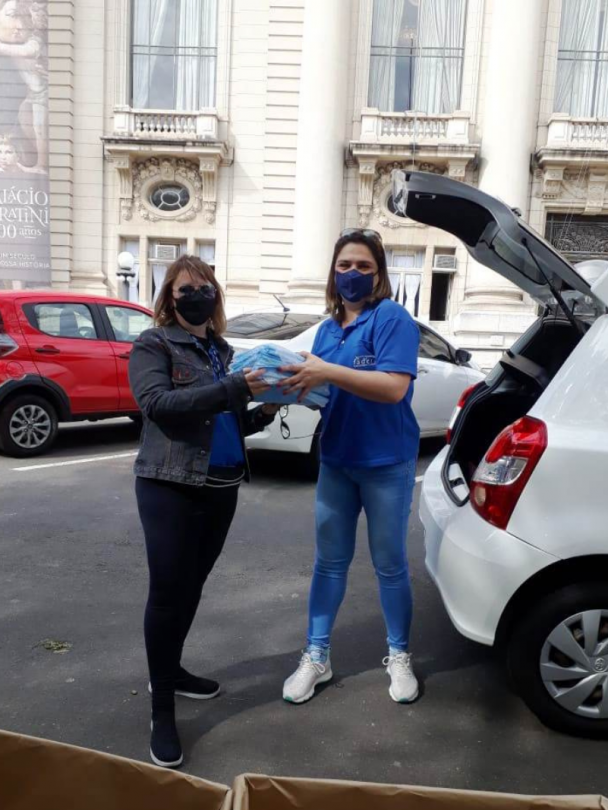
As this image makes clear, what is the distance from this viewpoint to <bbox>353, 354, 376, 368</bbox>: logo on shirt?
2.79 metres

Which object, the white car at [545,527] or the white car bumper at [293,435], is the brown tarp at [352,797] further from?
the white car bumper at [293,435]

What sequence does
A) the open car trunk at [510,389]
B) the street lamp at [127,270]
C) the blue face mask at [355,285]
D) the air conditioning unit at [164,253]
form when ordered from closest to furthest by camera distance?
the blue face mask at [355,285] < the open car trunk at [510,389] < the street lamp at [127,270] < the air conditioning unit at [164,253]

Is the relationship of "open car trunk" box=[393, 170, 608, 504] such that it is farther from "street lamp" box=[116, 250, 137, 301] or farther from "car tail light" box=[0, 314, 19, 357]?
"street lamp" box=[116, 250, 137, 301]

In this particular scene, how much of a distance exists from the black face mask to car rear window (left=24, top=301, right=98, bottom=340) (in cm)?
578

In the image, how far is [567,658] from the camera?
276 centimetres

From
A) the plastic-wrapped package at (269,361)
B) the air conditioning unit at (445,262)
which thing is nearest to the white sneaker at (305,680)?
the plastic-wrapped package at (269,361)

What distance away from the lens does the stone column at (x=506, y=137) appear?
18547 mm

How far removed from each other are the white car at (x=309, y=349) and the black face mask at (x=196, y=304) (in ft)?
10.9

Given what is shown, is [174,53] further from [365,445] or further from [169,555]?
[169,555]

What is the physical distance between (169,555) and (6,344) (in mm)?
5905

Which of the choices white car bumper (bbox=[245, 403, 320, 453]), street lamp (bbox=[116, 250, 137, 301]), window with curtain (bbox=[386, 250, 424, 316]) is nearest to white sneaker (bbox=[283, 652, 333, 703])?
white car bumper (bbox=[245, 403, 320, 453])

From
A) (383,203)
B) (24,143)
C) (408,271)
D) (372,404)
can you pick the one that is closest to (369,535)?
(372,404)

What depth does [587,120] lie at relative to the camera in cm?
1930

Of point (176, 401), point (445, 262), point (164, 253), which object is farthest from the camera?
point (164, 253)
